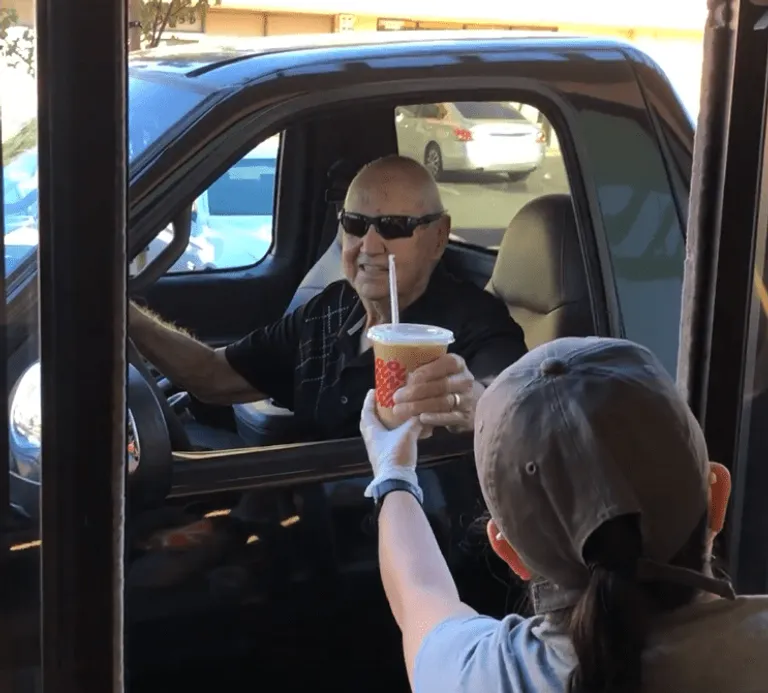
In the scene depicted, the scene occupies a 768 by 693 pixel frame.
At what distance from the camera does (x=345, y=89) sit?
214 cm

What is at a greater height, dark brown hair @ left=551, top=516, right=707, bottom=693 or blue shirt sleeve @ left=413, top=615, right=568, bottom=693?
dark brown hair @ left=551, top=516, right=707, bottom=693

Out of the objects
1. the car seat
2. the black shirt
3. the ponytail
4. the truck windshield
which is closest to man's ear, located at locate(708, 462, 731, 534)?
the ponytail

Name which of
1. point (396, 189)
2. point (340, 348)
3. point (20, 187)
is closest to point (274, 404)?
point (340, 348)

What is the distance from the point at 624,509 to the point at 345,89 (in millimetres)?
1308

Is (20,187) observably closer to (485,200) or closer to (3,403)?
(3,403)

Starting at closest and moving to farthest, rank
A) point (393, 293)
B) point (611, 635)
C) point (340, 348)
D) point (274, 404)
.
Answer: point (611, 635)
point (393, 293)
point (340, 348)
point (274, 404)

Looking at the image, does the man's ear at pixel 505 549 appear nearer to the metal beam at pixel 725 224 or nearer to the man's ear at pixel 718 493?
the man's ear at pixel 718 493

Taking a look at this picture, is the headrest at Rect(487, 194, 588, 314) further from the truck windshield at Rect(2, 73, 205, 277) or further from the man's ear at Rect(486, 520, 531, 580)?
the truck windshield at Rect(2, 73, 205, 277)

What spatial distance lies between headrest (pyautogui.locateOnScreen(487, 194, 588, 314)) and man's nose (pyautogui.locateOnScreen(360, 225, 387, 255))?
0.99 ft

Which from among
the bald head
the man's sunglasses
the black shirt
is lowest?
the black shirt

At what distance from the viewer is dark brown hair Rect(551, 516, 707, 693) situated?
1008 millimetres

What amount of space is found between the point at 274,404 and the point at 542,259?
765 millimetres

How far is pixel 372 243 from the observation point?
248 centimetres

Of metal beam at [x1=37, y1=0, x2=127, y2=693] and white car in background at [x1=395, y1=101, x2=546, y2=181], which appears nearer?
metal beam at [x1=37, y1=0, x2=127, y2=693]
